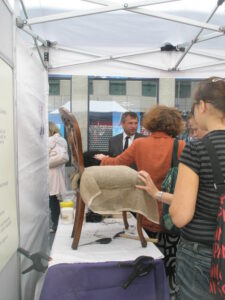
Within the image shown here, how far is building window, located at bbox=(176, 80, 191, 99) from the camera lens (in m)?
4.07

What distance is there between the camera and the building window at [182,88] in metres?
4.07

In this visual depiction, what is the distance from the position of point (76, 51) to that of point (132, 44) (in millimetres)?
611

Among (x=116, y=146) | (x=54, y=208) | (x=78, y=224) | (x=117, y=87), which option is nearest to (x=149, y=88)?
(x=117, y=87)

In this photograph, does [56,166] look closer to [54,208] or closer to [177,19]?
[54,208]

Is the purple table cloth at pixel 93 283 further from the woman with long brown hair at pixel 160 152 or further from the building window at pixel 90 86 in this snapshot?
the building window at pixel 90 86

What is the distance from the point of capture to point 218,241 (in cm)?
88

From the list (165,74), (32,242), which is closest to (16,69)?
(32,242)

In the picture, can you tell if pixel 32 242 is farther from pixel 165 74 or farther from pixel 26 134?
pixel 165 74

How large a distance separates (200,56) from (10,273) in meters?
2.99

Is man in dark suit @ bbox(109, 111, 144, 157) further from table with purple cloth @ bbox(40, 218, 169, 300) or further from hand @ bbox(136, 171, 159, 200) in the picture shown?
table with purple cloth @ bbox(40, 218, 169, 300)

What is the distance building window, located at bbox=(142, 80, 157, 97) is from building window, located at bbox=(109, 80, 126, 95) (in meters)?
0.31

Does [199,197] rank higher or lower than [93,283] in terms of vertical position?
higher

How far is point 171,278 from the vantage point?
1.75 meters

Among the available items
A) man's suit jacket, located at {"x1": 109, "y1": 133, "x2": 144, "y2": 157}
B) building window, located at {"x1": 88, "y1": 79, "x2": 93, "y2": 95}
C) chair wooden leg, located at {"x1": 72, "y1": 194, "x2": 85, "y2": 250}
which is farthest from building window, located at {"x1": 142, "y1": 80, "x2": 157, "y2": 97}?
chair wooden leg, located at {"x1": 72, "y1": 194, "x2": 85, "y2": 250}
